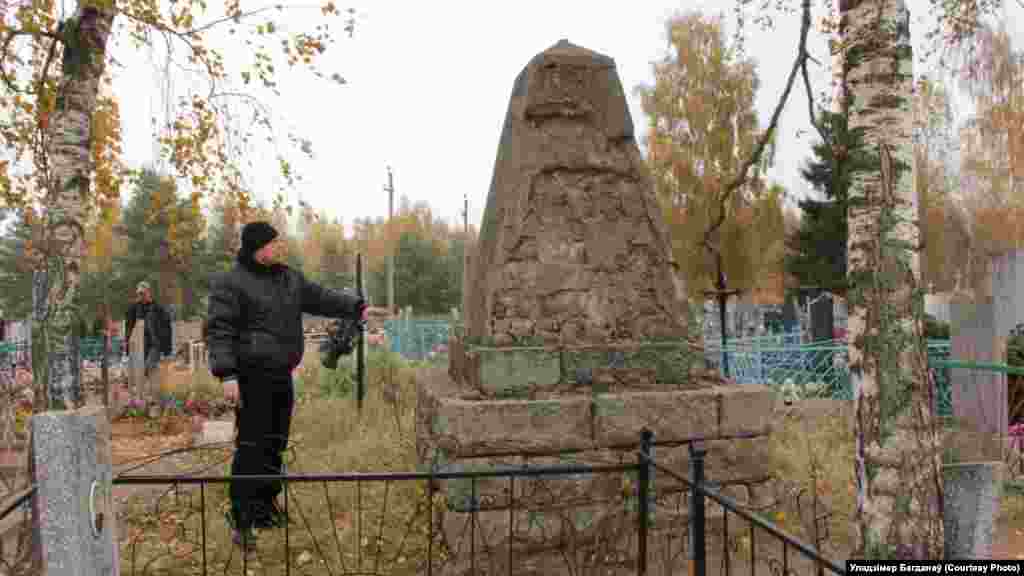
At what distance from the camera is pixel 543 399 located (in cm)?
443

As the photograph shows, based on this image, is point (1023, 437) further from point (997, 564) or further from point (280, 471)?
point (280, 471)

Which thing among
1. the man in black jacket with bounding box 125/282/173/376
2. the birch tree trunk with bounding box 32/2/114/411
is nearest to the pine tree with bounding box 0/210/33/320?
the man in black jacket with bounding box 125/282/173/376

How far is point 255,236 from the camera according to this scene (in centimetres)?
439

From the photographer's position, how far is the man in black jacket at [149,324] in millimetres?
11750

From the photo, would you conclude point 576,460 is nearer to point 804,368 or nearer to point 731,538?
point 731,538

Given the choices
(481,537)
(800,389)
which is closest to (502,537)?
(481,537)

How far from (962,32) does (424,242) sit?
35943 millimetres

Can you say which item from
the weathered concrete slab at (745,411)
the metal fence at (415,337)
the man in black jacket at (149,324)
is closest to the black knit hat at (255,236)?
the weathered concrete slab at (745,411)

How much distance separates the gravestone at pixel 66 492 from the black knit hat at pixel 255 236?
2376 mm

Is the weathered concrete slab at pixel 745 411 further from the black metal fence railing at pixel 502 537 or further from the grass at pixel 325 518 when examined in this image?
the grass at pixel 325 518

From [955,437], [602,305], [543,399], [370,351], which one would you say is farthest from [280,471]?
[370,351]

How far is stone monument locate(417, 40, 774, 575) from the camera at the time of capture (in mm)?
4258

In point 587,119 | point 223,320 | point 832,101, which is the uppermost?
point 832,101

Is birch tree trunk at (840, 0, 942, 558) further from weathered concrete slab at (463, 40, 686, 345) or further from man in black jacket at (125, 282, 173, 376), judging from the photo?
man in black jacket at (125, 282, 173, 376)
